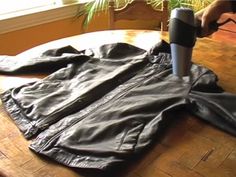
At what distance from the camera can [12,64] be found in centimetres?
132

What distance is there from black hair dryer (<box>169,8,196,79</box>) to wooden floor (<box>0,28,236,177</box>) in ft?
0.77

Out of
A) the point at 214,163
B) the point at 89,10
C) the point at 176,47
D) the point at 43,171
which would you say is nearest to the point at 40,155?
the point at 43,171

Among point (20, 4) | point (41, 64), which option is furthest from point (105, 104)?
point (20, 4)

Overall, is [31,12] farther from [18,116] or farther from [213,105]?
[213,105]

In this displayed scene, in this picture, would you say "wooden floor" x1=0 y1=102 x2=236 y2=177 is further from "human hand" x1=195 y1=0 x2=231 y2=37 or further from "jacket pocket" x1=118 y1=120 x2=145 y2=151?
"human hand" x1=195 y1=0 x2=231 y2=37

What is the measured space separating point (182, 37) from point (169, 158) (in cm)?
42

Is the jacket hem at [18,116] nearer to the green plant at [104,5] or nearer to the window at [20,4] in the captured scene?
the window at [20,4]

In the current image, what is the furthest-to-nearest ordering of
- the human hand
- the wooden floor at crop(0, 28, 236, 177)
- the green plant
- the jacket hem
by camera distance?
the green plant, the human hand, the jacket hem, the wooden floor at crop(0, 28, 236, 177)

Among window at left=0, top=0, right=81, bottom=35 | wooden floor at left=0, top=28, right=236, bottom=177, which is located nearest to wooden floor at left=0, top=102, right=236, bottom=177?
wooden floor at left=0, top=28, right=236, bottom=177

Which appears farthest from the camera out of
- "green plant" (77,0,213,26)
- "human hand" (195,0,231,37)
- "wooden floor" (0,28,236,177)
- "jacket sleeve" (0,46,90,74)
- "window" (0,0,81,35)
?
"green plant" (77,0,213,26)

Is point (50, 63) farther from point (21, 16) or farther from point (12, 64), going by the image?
point (21, 16)

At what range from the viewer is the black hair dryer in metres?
1.00

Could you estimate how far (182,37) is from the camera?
103cm

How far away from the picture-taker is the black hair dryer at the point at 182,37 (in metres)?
1.00
